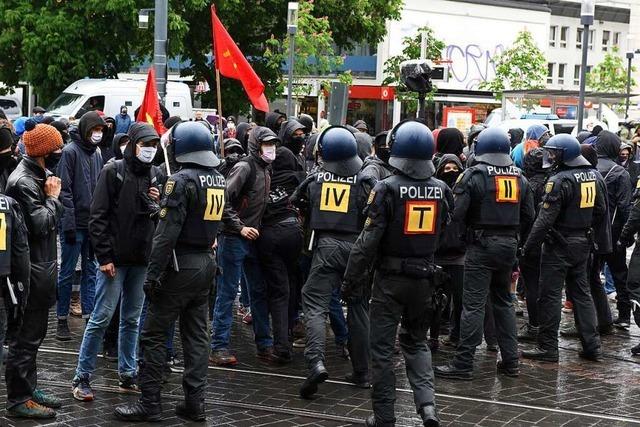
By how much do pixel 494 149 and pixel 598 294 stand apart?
3258 millimetres

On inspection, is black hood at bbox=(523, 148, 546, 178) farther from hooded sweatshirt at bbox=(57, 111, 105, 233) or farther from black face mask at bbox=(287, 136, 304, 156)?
hooded sweatshirt at bbox=(57, 111, 105, 233)

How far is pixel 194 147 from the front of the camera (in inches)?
293

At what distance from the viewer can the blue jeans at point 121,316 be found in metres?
7.83

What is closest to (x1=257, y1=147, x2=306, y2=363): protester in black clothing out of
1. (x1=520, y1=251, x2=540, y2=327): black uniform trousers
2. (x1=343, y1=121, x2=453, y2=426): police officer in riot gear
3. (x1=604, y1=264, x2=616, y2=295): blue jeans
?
(x1=343, y1=121, x2=453, y2=426): police officer in riot gear

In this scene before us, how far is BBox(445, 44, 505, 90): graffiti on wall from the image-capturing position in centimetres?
5984

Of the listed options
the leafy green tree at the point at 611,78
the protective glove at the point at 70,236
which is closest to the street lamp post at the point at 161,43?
the protective glove at the point at 70,236

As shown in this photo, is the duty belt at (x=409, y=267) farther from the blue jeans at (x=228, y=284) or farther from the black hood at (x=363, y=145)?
the black hood at (x=363, y=145)

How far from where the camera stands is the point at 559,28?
7106 cm

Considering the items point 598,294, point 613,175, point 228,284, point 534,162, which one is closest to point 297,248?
point 228,284

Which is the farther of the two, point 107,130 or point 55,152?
point 107,130

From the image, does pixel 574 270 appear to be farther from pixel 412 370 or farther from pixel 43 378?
pixel 43 378

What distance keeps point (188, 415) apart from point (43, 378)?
1.62m

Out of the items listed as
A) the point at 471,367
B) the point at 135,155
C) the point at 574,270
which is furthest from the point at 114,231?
the point at 574,270

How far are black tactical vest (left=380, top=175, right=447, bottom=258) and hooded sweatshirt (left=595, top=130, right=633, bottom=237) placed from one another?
523 centimetres
